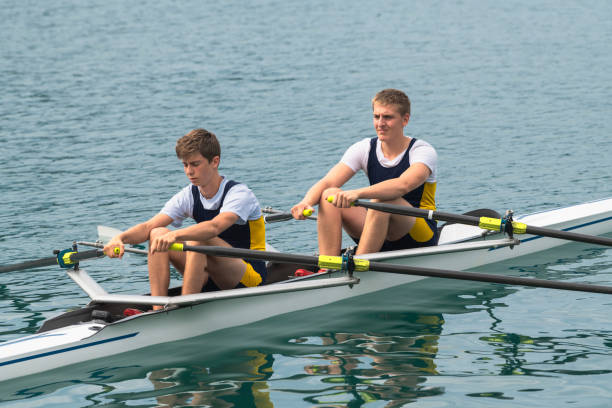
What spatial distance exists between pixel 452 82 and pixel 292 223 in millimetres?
12374

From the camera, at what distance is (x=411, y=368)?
6637 mm

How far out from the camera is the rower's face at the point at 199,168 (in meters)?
6.75

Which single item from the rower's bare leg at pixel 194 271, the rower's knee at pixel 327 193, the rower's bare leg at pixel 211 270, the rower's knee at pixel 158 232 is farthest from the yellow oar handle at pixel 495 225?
the rower's knee at pixel 158 232

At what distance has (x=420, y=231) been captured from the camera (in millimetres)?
8070

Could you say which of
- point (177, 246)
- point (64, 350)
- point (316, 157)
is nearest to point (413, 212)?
point (177, 246)

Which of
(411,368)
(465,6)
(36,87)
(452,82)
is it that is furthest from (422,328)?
(465,6)

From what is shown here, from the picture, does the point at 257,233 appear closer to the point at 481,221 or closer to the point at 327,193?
the point at 327,193

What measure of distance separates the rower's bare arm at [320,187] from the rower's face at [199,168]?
1.01 meters

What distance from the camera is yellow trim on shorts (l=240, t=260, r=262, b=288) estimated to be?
23.7 feet

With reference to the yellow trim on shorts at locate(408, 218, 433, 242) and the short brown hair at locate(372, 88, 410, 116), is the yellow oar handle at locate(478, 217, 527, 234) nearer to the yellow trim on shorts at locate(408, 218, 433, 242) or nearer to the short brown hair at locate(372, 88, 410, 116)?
the yellow trim on shorts at locate(408, 218, 433, 242)

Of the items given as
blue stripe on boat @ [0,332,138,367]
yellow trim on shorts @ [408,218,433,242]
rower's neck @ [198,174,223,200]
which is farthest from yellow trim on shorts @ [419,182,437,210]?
blue stripe on boat @ [0,332,138,367]

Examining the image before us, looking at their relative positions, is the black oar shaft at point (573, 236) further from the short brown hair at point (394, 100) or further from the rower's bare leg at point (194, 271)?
the rower's bare leg at point (194, 271)

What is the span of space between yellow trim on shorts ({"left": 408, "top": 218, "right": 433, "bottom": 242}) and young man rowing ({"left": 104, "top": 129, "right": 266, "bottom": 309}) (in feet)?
4.72

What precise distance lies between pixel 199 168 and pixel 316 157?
343 inches
